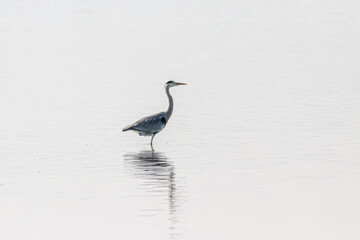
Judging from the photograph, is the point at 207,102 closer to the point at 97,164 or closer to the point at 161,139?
the point at 161,139

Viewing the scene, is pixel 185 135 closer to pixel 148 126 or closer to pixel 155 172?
pixel 148 126

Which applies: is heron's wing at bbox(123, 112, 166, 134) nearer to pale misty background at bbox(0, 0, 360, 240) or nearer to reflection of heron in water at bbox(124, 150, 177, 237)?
pale misty background at bbox(0, 0, 360, 240)

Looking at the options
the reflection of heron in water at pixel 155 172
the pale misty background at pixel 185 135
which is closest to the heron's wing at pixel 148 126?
the pale misty background at pixel 185 135

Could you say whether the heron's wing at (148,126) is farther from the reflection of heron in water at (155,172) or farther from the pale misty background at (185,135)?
the reflection of heron in water at (155,172)

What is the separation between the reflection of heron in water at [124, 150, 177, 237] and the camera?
57.8 ft

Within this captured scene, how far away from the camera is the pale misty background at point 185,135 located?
52.5 ft

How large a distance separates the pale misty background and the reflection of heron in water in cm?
4

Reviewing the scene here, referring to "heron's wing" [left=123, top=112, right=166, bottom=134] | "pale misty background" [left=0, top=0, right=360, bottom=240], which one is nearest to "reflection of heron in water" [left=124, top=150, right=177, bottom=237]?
"pale misty background" [left=0, top=0, right=360, bottom=240]

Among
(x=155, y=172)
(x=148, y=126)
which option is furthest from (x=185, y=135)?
(x=155, y=172)

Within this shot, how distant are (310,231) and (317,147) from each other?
8213 millimetres

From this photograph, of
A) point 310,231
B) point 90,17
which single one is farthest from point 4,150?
point 90,17

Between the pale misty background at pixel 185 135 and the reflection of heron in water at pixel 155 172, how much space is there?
0.04m

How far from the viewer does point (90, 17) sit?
71.4 meters

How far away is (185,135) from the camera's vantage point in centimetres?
2570
